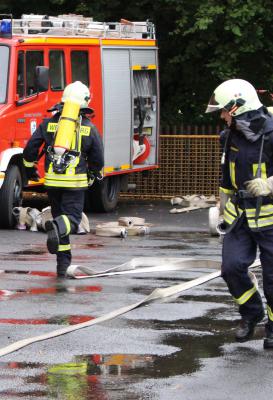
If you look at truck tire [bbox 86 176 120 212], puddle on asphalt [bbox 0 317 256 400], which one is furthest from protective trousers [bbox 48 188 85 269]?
truck tire [bbox 86 176 120 212]

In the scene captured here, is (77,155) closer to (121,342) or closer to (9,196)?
(121,342)

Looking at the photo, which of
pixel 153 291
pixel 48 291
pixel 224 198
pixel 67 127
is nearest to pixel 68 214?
pixel 67 127

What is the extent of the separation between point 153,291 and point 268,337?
85.8 inches

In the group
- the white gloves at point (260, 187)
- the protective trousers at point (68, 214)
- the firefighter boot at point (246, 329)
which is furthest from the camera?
the protective trousers at point (68, 214)

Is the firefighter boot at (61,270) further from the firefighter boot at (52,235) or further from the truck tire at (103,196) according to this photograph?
the truck tire at (103,196)

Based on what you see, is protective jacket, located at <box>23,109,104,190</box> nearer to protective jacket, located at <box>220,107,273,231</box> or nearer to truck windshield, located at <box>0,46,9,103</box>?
Result: protective jacket, located at <box>220,107,273,231</box>

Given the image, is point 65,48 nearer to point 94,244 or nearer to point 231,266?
point 94,244

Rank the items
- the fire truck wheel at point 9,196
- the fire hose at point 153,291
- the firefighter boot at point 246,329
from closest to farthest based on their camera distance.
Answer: the fire hose at point 153,291 → the firefighter boot at point 246,329 → the fire truck wheel at point 9,196

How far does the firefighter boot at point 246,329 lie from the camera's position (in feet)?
27.1

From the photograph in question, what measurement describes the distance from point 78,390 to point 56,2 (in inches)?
630

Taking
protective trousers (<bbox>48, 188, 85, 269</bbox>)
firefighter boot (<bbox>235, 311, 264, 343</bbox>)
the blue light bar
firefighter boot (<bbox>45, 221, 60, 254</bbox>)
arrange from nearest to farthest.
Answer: firefighter boot (<bbox>235, 311, 264, 343</bbox>), firefighter boot (<bbox>45, 221, 60, 254</bbox>), protective trousers (<bbox>48, 188, 85, 269</bbox>), the blue light bar

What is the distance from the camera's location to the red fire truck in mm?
16562

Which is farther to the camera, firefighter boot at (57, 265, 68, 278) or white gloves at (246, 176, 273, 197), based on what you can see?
firefighter boot at (57, 265, 68, 278)

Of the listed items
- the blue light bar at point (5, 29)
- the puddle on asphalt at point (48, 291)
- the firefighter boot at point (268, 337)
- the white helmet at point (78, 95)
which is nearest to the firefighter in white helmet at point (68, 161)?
the white helmet at point (78, 95)
